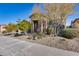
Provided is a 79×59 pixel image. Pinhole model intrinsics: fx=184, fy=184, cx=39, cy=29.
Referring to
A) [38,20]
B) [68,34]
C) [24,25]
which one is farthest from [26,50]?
[68,34]

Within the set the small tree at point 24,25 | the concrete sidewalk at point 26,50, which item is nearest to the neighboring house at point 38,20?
the small tree at point 24,25

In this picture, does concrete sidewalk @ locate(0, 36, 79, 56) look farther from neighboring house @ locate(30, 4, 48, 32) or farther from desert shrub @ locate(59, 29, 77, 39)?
desert shrub @ locate(59, 29, 77, 39)

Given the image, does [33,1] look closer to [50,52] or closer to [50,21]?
[50,21]

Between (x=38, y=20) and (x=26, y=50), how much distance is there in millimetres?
1064

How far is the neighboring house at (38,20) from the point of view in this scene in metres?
5.58

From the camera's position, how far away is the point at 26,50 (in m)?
5.19

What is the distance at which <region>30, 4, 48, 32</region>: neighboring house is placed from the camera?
558 centimetres

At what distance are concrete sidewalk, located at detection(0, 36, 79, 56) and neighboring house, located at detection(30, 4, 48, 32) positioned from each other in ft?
1.65

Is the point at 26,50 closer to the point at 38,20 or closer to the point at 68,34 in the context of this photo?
the point at 38,20

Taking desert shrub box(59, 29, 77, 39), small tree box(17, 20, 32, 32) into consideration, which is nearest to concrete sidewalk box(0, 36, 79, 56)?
small tree box(17, 20, 32, 32)

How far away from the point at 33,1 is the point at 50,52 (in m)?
1.46

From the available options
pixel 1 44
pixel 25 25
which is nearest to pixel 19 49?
pixel 1 44

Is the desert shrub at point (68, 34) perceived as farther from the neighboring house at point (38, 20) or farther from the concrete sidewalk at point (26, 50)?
the concrete sidewalk at point (26, 50)

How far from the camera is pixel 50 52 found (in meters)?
4.96
